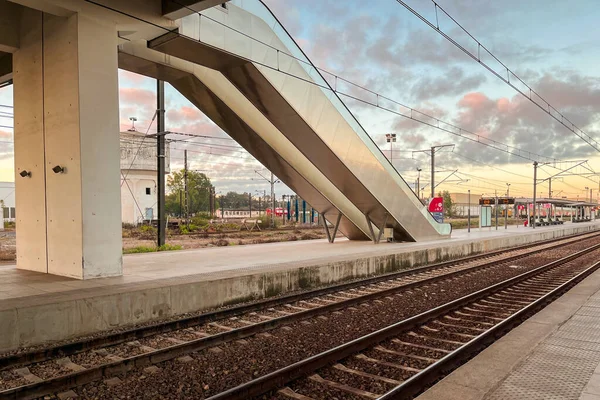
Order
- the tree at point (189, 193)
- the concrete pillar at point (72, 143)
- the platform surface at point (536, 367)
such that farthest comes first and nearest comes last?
the tree at point (189, 193) → the concrete pillar at point (72, 143) → the platform surface at point (536, 367)

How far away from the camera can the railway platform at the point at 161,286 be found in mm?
6387

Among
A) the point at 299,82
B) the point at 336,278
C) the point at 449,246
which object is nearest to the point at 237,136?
the point at 299,82

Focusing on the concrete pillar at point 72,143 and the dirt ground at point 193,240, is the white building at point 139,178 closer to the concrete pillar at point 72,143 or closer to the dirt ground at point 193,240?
the dirt ground at point 193,240

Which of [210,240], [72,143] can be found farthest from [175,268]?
[210,240]

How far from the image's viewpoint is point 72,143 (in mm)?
8359

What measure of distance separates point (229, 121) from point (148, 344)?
27.9 ft

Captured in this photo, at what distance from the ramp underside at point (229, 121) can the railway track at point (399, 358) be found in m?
7.72

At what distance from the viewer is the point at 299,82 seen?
1184 centimetres

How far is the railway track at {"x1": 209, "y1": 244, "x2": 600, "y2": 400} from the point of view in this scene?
4672 mm

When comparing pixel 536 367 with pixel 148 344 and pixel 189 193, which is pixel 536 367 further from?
pixel 189 193

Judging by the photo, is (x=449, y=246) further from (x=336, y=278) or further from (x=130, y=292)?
(x=130, y=292)

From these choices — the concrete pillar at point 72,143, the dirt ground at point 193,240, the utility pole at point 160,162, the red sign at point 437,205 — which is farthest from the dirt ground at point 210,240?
the concrete pillar at point 72,143

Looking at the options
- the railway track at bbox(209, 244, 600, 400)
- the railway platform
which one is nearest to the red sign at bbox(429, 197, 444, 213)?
the railway platform

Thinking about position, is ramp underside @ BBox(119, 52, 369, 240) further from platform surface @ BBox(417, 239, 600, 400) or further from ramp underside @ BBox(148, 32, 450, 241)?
platform surface @ BBox(417, 239, 600, 400)
